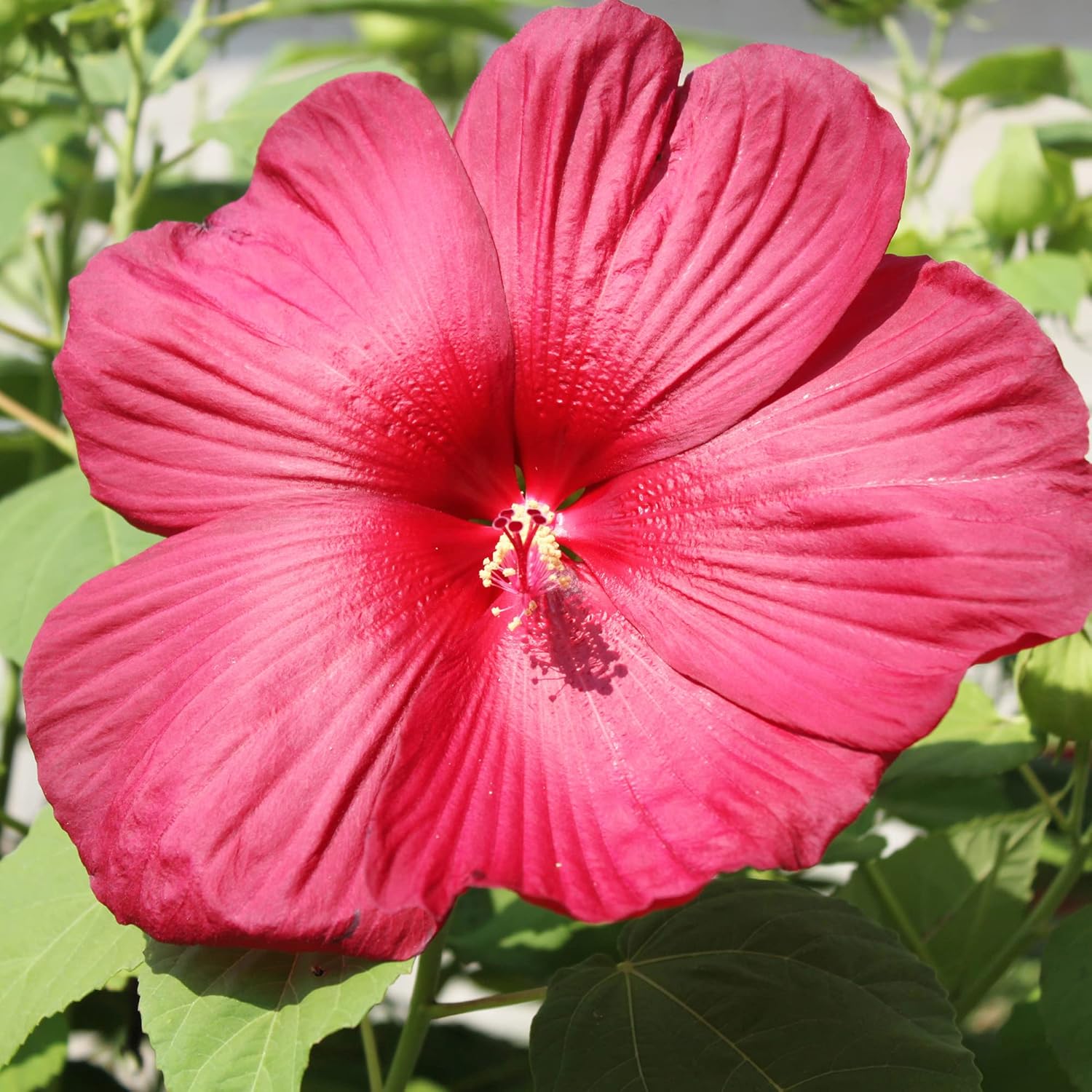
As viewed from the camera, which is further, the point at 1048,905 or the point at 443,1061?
the point at 443,1061

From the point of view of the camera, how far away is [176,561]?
2.06ft

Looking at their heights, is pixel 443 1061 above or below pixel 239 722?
below

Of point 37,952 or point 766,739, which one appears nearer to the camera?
point 766,739

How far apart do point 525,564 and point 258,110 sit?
571 mm

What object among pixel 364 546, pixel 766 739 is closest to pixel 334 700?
pixel 364 546

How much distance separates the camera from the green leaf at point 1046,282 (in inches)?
43.1

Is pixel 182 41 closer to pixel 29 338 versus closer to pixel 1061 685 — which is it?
pixel 29 338

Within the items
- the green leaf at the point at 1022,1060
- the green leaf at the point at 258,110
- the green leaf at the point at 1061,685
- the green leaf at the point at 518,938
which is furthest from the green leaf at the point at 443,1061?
the green leaf at the point at 258,110

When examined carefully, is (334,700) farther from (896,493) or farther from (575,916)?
(896,493)

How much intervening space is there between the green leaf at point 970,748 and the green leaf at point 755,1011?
0.17 meters

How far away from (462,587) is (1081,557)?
31 centimetres

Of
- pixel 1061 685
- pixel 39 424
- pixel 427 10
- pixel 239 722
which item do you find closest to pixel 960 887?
pixel 1061 685

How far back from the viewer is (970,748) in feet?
3.03

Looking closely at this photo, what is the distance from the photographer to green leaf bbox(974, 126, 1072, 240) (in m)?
1.17
